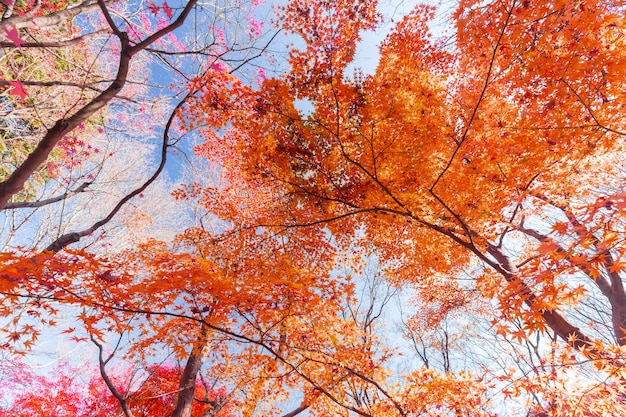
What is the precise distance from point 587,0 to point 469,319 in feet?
37.2

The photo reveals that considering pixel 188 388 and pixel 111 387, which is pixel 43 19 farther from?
pixel 188 388

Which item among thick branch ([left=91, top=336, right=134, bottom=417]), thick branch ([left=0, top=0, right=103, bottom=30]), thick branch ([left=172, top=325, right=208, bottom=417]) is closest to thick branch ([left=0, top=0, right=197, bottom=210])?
thick branch ([left=0, top=0, right=103, bottom=30])

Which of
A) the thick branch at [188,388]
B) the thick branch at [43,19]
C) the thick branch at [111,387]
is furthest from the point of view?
the thick branch at [188,388]

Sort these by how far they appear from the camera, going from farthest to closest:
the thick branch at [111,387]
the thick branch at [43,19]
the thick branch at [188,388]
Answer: the thick branch at [188,388] < the thick branch at [111,387] < the thick branch at [43,19]

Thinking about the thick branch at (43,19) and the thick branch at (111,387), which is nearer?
the thick branch at (43,19)

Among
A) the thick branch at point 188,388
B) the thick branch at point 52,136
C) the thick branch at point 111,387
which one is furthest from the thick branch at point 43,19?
the thick branch at point 188,388

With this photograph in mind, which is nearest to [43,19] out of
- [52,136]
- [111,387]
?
[52,136]

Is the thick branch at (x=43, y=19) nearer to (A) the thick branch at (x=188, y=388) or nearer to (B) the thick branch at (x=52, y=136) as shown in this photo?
(B) the thick branch at (x=52, y=136)

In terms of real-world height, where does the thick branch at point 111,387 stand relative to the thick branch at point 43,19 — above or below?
below

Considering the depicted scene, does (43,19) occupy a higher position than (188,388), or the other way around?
(43,19)

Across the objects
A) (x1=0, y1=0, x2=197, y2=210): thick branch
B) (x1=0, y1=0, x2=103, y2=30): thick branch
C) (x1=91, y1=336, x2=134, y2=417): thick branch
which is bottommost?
(x1=91, y1=336, x2=134, y2=417): thick branch

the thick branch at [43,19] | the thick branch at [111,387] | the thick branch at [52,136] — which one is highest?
the thick branch at [43,19]

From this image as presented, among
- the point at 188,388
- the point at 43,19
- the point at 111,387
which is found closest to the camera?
the point at 43,19

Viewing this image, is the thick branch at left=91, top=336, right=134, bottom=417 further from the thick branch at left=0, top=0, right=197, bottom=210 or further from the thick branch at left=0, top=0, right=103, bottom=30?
the thick branch at left=0, top=0, right=103, bottom=30
